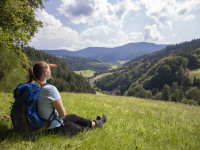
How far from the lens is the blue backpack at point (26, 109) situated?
280 centimetres

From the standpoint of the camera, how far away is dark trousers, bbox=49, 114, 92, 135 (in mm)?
3367

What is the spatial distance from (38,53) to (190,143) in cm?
12129

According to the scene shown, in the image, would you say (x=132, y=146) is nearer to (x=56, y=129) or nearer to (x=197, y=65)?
(x=56, y=129)

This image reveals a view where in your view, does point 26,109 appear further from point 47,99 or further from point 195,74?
point 195,74

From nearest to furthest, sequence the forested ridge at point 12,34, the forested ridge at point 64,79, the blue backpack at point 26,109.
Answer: the blue backpack at point 26,109 < the forested ridge at point 12,34 < the forested ridge at point 64,79

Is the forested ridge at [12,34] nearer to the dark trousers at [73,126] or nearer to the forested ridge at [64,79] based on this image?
the dark trousers at [73,126]

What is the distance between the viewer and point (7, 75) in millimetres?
10398

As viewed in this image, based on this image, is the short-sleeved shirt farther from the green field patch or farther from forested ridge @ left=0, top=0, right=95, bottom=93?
the green field patch

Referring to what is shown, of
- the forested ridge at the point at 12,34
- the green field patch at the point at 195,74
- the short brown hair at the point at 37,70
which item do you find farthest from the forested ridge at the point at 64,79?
the green field patch at the point at 195,74

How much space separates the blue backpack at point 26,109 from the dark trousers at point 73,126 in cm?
58

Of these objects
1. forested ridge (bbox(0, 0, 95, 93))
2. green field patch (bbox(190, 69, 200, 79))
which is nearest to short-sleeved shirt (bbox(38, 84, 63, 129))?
forested ridge (bbox(0, 0, 95, 93))

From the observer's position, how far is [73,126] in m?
3.53

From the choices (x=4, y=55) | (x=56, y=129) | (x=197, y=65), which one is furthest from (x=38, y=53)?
(x=197, y=65)

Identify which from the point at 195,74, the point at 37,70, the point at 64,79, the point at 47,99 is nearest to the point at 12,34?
the point at 37,70
